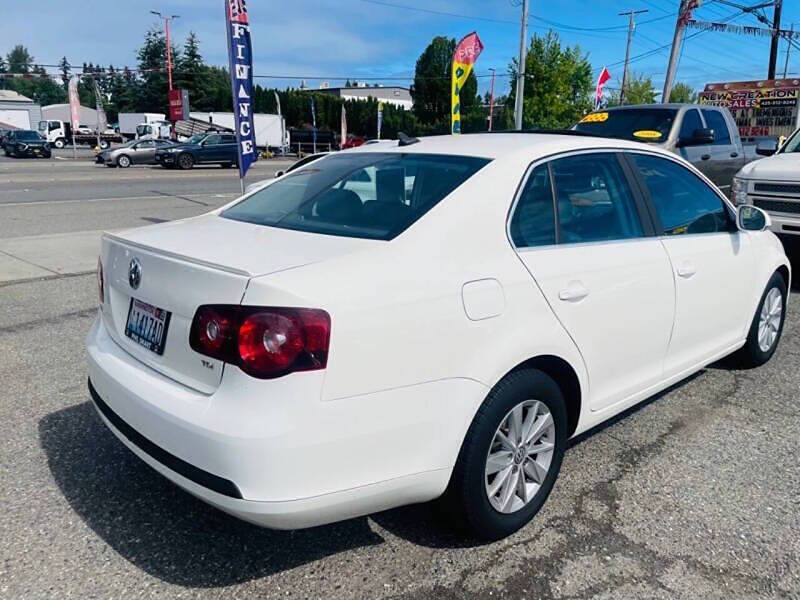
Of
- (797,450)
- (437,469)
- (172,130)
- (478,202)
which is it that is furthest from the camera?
(172,130)

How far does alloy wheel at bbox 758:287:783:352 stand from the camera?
4621mm

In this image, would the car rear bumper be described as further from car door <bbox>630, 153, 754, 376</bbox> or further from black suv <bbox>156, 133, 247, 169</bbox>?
black suv <bbox>156, 133, 247, 169</bbox>

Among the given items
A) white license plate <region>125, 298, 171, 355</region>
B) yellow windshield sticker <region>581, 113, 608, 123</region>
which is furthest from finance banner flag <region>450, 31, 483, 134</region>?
white license plate <region>125, 298, 171, 355</region>

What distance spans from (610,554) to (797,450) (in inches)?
64.2

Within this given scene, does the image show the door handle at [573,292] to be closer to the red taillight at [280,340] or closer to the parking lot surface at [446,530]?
the parking lot surface at [446,530]

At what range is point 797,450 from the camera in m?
3.58

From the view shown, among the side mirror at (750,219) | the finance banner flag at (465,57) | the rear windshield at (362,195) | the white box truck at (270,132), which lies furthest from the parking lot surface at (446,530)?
the white box truck at (270,132)

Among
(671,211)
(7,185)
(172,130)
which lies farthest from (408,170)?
(172,130)

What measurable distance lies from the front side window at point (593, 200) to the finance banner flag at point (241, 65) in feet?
22.0

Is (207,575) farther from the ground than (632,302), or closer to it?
closer to it

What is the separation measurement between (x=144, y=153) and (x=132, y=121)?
118 ft

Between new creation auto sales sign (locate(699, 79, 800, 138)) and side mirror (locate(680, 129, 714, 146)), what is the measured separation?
10022mm

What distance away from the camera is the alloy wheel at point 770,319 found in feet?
15.2

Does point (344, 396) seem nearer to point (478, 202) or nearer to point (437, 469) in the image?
point (437, 469)
